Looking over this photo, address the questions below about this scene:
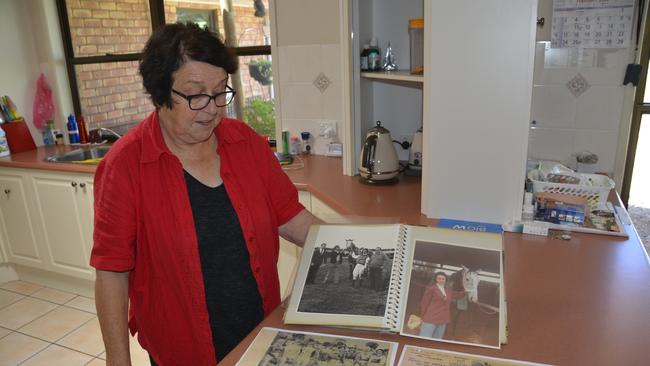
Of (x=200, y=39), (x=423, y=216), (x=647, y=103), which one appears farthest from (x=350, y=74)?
(x=647, y=103)

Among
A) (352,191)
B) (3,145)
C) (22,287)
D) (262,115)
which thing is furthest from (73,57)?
(352,191)

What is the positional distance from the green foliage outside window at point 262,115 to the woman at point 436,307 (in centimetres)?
216

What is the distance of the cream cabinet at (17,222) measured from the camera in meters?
3.00

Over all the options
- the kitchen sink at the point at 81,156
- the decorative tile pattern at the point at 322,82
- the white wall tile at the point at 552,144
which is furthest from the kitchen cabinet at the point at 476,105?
the kitchen sink at the point at 81,156

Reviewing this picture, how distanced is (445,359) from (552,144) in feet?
5.36

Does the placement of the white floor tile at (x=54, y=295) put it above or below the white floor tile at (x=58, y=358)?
above

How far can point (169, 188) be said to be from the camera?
117 centimetres

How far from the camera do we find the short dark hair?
3.62 ft

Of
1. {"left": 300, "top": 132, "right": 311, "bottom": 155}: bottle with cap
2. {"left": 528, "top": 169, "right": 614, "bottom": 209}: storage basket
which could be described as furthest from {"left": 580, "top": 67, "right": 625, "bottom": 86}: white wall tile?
{"left": 300, "top": 132, "right": 311, "bottom": 155}: bottle with cap

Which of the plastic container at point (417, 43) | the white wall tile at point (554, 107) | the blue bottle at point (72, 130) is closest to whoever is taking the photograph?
the plastic container at point (417, 43)

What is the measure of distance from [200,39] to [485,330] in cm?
90

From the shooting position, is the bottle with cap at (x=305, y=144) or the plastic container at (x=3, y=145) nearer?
the bottle with cap at (x=305, y=144)

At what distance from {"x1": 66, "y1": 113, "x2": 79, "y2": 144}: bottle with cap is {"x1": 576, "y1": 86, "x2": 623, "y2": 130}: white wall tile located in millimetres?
3158

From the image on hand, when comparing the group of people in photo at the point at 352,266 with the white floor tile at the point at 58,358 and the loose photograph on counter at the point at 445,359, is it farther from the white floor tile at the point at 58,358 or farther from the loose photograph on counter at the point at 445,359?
the white floor tile at the point at 58,358
